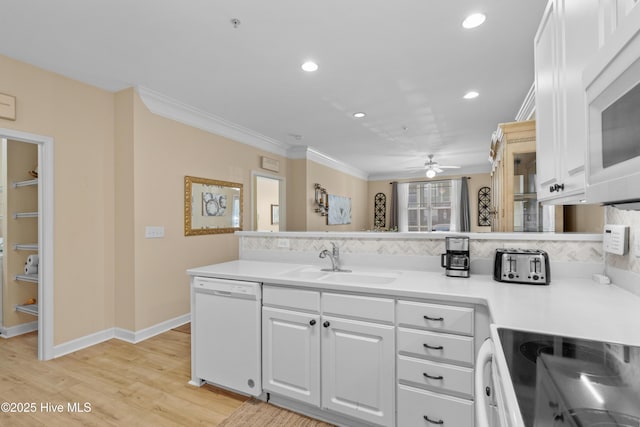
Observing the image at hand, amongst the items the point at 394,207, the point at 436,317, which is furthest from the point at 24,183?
the point at 394,207

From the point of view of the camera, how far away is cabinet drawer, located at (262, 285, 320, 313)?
183cm

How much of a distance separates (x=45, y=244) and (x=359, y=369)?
2820 millimetres

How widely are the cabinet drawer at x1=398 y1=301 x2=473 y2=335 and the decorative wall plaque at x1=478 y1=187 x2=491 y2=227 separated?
7.02 meters

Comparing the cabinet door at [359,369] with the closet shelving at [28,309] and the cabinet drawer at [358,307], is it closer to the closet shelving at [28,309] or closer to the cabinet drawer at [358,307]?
the cabinet drawer at [358,307]

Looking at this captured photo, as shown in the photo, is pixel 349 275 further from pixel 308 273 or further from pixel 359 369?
pixel 359 369

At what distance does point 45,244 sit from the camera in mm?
2670

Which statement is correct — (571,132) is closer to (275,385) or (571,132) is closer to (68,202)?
(275,385)

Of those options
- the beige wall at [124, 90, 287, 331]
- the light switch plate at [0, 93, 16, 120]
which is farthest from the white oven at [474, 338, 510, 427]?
the light switch plate at [0, 93, 16, 120]

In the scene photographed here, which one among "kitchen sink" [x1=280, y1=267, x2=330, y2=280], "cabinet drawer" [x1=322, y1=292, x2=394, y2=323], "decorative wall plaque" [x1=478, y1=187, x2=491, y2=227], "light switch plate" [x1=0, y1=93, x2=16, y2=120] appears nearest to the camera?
"cabinet drawer" [x1=322, y1=292, x2=394, y2=323]

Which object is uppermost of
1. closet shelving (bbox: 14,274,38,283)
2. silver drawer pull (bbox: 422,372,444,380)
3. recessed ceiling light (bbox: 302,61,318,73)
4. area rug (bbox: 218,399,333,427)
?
recessed ceiling light (bbox: 302,61,318,73)

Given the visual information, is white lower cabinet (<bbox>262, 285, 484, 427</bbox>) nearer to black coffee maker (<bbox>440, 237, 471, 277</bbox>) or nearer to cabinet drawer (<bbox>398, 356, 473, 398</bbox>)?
cabinet drawer (<bbox>398, 356, 473, 398</bbox>)

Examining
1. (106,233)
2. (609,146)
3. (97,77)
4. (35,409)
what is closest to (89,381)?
(35,409)

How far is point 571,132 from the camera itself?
1.21 metres

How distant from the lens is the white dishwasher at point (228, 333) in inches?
A: 78.4
